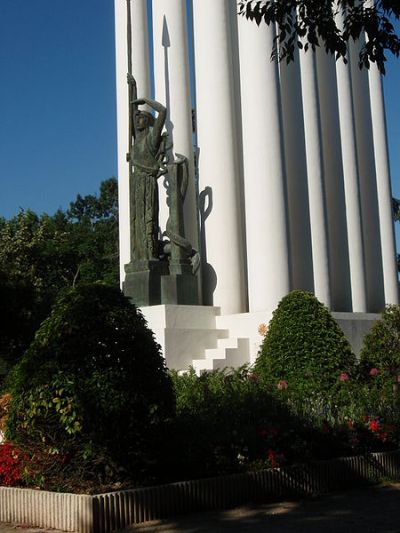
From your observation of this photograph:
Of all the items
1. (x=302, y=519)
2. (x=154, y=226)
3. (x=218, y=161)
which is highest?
(x=218, y=161)

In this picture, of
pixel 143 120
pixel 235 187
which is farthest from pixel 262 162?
pixel 143 120

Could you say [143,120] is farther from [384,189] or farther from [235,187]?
[384,189]

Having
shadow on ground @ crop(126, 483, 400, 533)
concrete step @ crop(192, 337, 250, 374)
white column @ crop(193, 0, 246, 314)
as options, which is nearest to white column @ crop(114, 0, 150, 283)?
white column @ crop(193, 0, 246, 314)

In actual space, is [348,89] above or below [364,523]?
above

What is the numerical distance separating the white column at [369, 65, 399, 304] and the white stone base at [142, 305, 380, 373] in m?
6.92

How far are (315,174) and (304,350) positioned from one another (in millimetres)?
8466

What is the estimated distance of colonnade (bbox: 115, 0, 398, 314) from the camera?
20828 mm

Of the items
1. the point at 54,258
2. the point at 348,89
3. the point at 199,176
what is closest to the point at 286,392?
the point at 199,176

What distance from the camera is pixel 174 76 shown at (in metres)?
24.1

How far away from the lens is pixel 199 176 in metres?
22.8

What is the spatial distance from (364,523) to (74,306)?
4458mm

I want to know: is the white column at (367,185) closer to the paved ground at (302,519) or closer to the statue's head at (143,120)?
the statue's head at (143,120)

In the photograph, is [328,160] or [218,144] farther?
[328,160]

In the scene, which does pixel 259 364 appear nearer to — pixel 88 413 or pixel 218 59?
pixel 88 413
